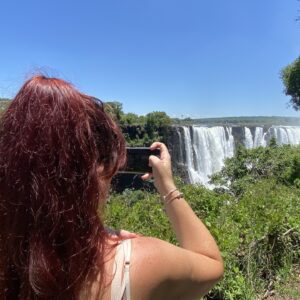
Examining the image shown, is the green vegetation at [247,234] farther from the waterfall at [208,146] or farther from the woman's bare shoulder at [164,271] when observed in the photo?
the waterfall at [208,146]

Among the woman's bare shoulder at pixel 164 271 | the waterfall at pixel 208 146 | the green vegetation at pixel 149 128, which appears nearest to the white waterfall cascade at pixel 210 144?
the waterfall at pixel 208 146

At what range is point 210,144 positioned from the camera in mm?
29422

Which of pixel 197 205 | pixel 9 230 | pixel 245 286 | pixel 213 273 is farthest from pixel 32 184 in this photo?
pixel 197 205

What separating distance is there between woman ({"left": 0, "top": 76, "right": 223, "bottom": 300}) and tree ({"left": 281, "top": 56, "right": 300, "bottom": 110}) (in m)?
22.8

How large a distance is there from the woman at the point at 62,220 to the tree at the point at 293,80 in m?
22.8

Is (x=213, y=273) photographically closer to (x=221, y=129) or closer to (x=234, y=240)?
(x=234, y=240)

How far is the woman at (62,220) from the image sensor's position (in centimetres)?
105

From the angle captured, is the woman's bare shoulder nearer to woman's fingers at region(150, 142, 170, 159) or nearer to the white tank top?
the white tank top

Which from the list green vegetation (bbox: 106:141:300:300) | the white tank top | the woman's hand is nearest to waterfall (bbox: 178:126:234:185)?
green vegetation (bbox: 106:141:300:300)

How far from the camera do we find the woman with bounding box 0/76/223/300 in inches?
41.2

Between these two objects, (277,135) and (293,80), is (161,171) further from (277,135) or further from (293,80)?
(277,135)

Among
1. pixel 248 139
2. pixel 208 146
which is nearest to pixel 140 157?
pixel 208 146

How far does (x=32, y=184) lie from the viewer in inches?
41.8

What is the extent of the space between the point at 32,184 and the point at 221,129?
1141 inches
